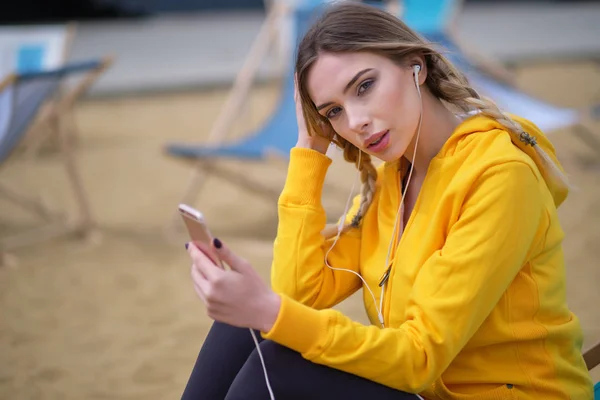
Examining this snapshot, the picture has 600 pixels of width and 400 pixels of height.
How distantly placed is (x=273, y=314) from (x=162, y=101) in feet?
19.4

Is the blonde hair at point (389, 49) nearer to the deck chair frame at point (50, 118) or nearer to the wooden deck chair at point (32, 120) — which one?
the wooden deck chair at point (32, 120)

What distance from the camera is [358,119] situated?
3.72 feet

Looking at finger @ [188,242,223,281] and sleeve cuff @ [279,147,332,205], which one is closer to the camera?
finger @ [188,242,223,281]

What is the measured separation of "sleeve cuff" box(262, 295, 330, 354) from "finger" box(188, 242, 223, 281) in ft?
0.33

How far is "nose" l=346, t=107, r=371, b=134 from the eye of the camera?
1.13 m

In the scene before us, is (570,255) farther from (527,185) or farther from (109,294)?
(527,185)

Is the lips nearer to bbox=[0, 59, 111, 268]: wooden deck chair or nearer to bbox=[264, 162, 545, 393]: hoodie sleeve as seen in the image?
bbox=[264, 162, 545, 393]: hoodie sleeve

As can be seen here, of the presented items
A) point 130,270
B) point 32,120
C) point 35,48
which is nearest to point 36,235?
point 32,120

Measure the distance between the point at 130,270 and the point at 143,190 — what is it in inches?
43.6

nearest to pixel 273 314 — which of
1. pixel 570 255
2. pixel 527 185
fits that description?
pixel 527 185

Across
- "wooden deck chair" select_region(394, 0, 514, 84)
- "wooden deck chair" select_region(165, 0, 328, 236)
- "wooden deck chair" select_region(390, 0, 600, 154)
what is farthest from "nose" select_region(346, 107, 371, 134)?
"wooden deck chair" select_region(394, 0, 514, 84)

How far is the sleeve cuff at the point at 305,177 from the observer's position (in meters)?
1.34

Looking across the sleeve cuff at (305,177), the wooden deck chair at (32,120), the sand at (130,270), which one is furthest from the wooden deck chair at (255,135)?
the sleeve cuff at (305,177)

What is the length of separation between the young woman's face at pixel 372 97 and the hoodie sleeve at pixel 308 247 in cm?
20
